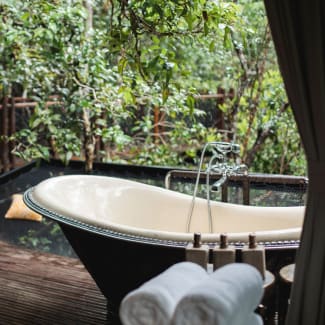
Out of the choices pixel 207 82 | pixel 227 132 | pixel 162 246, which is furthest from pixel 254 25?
pixel 162 246

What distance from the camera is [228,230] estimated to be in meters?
2.83

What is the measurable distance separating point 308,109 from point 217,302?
0.65m

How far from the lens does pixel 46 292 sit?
2.79 metres

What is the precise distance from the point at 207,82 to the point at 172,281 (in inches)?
186

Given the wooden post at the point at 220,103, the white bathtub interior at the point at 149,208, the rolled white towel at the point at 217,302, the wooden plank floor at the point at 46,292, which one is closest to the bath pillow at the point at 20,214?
the wooden plank floor at the point at 46,292

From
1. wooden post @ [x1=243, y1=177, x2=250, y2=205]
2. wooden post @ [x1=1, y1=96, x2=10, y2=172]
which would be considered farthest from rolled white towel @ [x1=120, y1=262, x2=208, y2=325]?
wooden post @ [x1=1, y1=96, x2=10, y2=172]

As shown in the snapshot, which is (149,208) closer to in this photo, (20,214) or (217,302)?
(20,214)

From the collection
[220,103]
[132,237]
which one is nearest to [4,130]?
[220,103]

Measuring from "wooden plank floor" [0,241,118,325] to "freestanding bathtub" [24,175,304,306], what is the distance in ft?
0.59

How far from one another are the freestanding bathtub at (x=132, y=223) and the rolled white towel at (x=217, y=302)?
707 mm

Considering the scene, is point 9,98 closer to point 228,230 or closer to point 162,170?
point 162,170

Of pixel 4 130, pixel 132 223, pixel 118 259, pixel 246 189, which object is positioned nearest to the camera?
pixel 118 259

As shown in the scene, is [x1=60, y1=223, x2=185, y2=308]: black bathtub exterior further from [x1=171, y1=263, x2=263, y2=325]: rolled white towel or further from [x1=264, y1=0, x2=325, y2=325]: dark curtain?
[x1=171, y1=263, x2=263, y2=325]: rolled white towel

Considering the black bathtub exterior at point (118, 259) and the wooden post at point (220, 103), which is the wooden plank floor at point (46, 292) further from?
the wooden post at point (220, 103)
